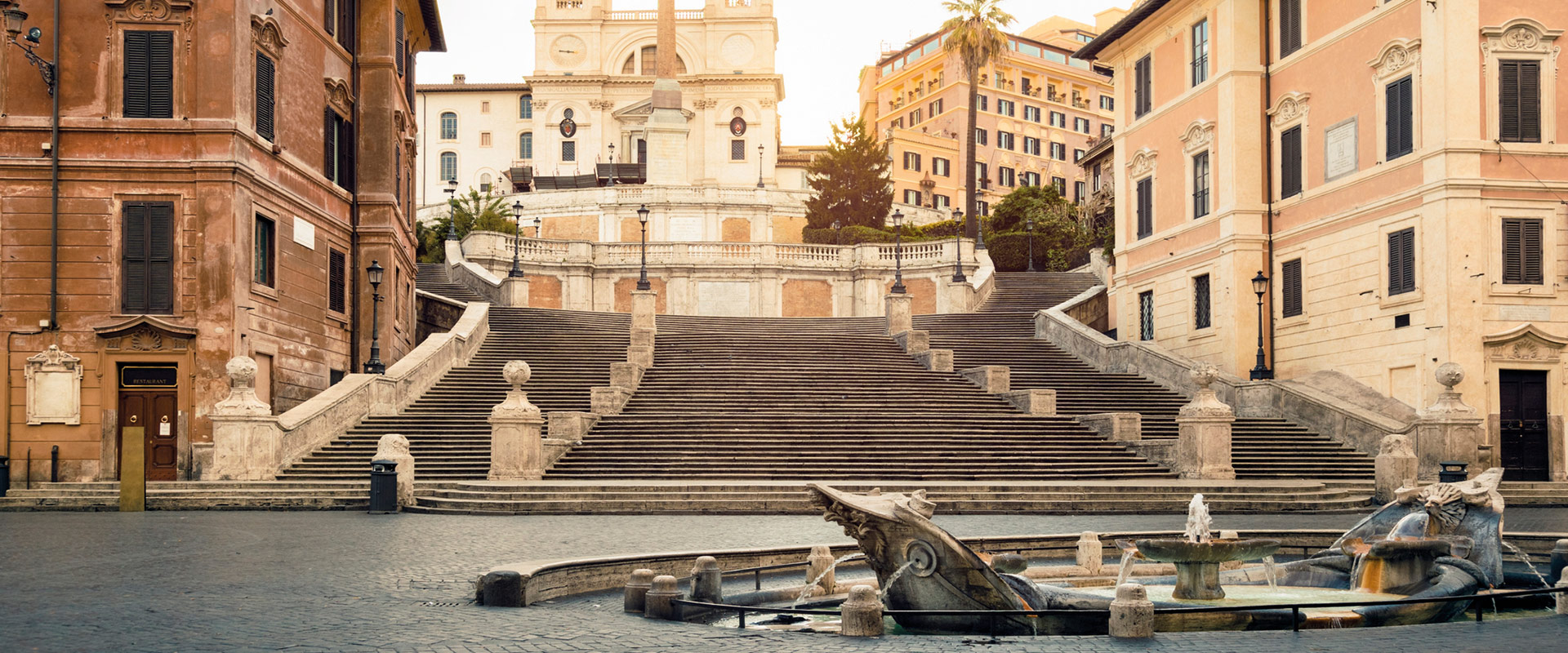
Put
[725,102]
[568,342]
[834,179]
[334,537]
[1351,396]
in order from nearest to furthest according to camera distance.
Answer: [334,537] < [1351,396] < [568,342] < [834,179] < [725,102]

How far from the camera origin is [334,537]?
17.1 metres

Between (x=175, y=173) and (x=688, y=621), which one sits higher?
(x=175, y=173)

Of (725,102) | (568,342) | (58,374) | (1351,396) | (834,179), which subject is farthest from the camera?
(725,102)

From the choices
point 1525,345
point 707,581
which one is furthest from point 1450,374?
point 707,581

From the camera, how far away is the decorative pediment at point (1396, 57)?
92.8 ft

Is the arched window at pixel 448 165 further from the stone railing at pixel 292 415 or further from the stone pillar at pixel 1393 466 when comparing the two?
the stone pillar at pixel 1393 466

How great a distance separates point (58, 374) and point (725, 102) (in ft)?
242

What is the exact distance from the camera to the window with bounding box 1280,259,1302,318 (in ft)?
107

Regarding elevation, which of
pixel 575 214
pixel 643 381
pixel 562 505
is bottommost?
pixel 562 505

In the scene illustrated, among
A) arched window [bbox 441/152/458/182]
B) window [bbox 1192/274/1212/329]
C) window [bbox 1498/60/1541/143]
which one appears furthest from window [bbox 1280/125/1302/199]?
arched window [bbox 441/152/458/182]

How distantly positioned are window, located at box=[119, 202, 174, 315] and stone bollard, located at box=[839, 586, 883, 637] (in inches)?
787

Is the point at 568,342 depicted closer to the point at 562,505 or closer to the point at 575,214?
the point at 562,505

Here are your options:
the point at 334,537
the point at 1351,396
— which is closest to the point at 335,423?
the point at 334,537

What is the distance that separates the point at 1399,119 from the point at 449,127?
84630mm
